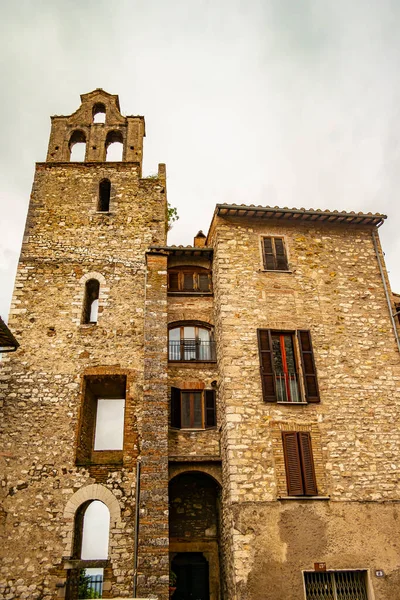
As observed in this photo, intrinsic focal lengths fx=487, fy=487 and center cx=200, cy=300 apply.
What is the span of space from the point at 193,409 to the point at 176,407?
51 cm

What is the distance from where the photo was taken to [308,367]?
13.7 metres

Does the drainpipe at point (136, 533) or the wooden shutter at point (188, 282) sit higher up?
the wooden shutter at point (188, 282)

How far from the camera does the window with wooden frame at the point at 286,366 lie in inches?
523

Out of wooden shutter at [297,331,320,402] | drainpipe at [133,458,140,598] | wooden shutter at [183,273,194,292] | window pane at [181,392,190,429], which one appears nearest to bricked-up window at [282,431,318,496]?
wooden shutter at [297,331,320,402]

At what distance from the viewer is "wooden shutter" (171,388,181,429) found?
13.8 m

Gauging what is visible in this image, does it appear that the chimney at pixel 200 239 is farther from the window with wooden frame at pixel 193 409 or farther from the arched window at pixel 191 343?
the window with wooden frame at pixel 193 409

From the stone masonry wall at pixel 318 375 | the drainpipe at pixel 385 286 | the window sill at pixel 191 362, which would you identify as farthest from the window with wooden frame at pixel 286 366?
the drainpipe at pixel 385 286

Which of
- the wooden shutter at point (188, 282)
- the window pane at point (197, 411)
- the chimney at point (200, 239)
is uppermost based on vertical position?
the chimney at point (200, 239)

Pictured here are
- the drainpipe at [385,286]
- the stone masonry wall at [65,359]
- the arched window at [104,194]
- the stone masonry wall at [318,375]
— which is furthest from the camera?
the arched window at [104,194]

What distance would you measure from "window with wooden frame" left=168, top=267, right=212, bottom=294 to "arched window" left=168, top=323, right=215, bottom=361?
1.32 metres

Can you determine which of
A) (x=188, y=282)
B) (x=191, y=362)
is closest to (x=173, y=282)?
(x=188, y=282)

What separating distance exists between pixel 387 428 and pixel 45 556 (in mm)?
9467

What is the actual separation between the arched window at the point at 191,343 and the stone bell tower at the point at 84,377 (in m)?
0.69

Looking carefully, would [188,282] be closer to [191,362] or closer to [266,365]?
[191,362]
